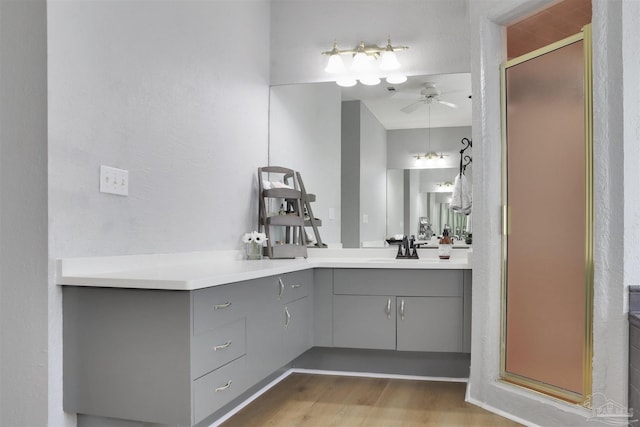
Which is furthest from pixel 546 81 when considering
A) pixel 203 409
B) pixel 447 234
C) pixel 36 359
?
pixel 36 359

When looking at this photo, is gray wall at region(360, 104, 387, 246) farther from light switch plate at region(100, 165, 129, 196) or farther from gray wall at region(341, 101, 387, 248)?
light switch plate at region(100, 165, 129, 196)

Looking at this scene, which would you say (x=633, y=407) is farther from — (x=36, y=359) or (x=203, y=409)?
(x=36, y=359)

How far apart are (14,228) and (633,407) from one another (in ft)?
7.72

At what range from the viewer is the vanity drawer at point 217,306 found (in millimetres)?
1942

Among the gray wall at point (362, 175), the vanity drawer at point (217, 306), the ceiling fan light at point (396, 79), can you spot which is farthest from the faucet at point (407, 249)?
the vanity drawer at point (217, 306)

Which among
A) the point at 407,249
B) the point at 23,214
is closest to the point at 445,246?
the point at 407,249

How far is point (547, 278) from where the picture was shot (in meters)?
2.66

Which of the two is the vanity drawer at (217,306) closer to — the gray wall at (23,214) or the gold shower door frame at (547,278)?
the gray wall at (23,214)

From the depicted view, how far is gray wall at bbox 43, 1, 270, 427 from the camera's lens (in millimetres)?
1950

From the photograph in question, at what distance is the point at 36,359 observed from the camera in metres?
1.90

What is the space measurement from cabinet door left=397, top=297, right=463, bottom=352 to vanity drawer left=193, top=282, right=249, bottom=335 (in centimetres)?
123

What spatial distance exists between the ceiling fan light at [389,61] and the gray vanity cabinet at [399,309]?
1324 mm

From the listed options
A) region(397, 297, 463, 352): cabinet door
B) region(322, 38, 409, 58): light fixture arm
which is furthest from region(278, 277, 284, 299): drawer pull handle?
region(322, 38, 409, 58): light fixture arm

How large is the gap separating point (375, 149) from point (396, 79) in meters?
0.47
